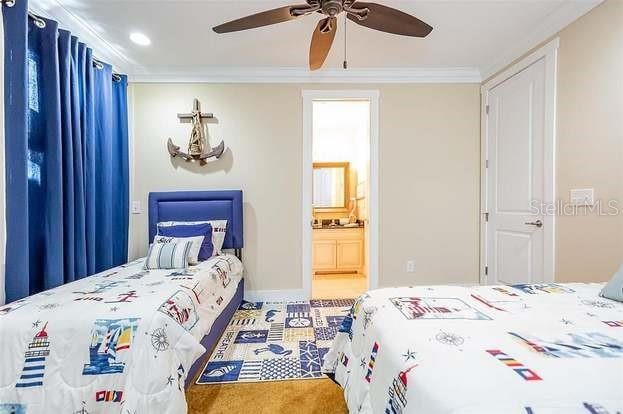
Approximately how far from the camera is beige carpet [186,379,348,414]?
167 centimetres

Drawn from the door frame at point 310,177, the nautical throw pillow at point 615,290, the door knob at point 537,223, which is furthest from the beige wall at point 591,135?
the door frame at point 310,177

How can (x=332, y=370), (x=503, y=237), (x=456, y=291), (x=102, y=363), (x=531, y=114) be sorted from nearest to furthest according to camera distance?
(x=102, y=363)
(x=456, y=291)
(x=332, y=370)
(x=531, y=114)
(x=503, y=237)

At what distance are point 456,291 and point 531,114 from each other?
84.2 inches

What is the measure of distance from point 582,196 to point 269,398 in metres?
2.55

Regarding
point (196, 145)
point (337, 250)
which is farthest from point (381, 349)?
point (337, 250)

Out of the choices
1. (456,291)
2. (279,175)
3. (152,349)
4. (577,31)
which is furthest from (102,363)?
(577,31)

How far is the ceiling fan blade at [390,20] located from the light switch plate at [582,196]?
1611 millimetres

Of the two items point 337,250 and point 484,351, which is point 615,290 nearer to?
point 484,351

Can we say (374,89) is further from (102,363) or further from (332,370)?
(102,363)

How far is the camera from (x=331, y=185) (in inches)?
219

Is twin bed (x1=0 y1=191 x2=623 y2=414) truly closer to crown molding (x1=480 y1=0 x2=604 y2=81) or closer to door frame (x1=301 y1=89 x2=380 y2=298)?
door frame (x1=301 y1=89 x2=380 y2=298)

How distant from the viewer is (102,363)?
1388 mm

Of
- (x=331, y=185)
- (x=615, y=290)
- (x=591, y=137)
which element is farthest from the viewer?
(x=331, y=185)

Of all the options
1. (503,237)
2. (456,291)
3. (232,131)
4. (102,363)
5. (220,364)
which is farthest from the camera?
(232,131)
